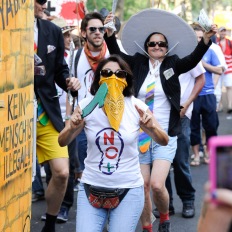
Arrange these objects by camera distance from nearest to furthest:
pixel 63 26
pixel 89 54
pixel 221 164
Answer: pixel 221 164, pixel 89 54, pixel 63 26

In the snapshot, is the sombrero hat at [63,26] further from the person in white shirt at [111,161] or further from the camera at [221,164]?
the camera at [221,164]

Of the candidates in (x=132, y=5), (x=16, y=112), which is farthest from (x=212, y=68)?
(x=132, y=5)

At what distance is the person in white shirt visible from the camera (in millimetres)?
5656

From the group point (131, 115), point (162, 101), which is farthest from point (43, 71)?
point (131, 115)

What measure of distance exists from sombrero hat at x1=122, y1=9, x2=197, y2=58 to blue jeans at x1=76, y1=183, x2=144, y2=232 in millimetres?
2305

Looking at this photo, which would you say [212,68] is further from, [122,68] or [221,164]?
[221,164]

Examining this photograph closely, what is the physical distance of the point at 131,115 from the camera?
19.3 feet

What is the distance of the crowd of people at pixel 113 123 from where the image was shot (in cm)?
571

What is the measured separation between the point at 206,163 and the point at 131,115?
7.08 m

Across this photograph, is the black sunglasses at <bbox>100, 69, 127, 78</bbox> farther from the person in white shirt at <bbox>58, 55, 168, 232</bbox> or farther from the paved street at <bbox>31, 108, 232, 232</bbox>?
the paved street at <bbox>31, 108, 232, 232</bbox>

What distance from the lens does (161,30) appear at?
7.71 metres

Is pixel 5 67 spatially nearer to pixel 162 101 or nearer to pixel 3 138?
pixel 3 138

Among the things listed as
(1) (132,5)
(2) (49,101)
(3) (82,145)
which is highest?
(2) (49,101)

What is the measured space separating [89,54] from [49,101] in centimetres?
114
